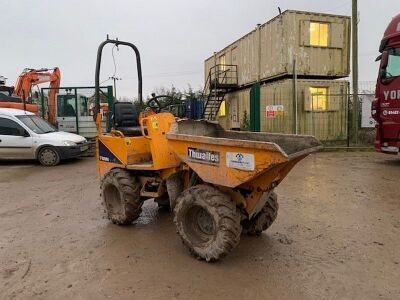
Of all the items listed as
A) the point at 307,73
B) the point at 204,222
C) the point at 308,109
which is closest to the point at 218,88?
the point at 307,73

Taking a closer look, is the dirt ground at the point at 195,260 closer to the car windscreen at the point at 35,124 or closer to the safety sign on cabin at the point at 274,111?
the car windscreen at the point at 35,124

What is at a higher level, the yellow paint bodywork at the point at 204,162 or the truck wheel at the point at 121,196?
the yellow paint bodywork at the point at 204,162

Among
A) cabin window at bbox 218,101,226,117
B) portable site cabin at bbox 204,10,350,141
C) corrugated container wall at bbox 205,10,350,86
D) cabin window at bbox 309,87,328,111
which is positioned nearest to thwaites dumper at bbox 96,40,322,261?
portable site cabin at bbox 204,10,350,141

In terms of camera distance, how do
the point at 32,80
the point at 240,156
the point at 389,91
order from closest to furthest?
the point at 240,156
the point at 389,91
the point at 32,80

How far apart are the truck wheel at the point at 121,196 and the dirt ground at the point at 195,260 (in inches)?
7.3

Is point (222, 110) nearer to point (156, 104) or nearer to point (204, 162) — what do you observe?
point (156, 104)

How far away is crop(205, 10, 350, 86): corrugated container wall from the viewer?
654 inches

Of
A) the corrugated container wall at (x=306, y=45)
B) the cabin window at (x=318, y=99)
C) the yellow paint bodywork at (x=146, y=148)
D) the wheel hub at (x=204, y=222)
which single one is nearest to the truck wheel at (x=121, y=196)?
the yellow paint bodywork at (x=146, y=148)

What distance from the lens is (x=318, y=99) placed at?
54.1ft

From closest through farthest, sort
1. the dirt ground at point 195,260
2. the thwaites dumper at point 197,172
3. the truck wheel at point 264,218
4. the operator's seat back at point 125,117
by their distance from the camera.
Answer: the dirt ground at point 195,260 → the thwaites dumper at point 197,172 → the truck wheel at point 264,218 → the operator's seat back at point 125,117

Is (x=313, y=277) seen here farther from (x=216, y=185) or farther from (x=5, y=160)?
(x=5, y=160)

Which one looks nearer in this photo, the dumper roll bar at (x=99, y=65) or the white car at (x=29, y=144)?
the dumper roll bar at (x=99, y=65)

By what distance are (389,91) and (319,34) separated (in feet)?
24.7

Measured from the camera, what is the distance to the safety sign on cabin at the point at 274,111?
1555 cm
